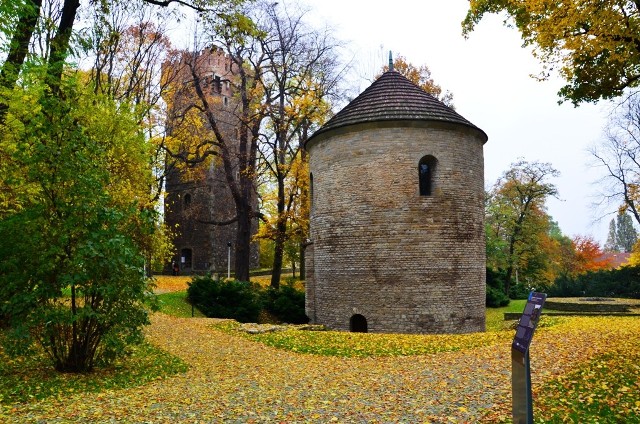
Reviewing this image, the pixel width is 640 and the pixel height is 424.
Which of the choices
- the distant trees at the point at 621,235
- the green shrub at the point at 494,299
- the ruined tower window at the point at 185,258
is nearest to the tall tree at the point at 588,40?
the green shrub at the point at 494,299

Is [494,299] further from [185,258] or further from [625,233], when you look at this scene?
[625,233]

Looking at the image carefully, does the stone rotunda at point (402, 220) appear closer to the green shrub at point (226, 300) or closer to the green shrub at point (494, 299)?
the green shrub at point (226, 300)

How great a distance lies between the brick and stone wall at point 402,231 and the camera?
15.7 metres

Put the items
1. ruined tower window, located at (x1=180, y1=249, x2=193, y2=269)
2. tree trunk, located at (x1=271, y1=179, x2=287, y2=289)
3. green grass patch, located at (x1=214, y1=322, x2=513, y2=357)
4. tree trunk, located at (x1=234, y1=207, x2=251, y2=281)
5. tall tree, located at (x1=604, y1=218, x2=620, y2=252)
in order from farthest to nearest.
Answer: tall tree, located at (x1=604, y1=218, x2=620, y2=252) → ruined tower window, located at (x1=180, y1=249, x2=193, y2=269) → tree trunk, located at (x1=271, y1=179, x2=287, y2=289) → tree trunk, located at (x1=234, y1=207, x2=251, y2=281) → green grass patch, located at (x1=214, y1=322, x2=513, y2=357)

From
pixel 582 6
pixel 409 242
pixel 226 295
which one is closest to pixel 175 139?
pixel 226 295

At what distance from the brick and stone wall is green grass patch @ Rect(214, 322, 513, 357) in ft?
7.00

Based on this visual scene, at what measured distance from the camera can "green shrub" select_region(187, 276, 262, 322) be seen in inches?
793

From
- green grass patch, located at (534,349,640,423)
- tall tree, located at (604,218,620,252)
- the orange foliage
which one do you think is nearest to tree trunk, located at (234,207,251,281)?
green grass patch, located at (534,349,640,423)

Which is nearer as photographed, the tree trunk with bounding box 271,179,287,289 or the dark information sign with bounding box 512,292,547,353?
the dark information sign with bounding box 512,292,547,353

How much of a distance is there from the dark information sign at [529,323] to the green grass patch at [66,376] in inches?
250

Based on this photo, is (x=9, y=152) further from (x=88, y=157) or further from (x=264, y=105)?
(x=264, y=105)

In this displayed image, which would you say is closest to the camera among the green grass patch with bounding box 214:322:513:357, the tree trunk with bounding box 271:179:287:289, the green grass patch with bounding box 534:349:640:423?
the green grass patch with bounding box 534:349:640:423

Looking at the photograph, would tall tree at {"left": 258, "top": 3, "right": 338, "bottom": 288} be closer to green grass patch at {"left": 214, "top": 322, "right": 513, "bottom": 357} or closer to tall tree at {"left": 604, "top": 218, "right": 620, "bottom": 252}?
green grass patch at {"left": 214, "top": 322, "right": 513, "bottom": 357}

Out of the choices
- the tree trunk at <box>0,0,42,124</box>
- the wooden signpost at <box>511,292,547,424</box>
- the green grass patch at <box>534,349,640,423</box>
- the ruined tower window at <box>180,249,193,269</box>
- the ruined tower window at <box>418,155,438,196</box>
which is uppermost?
the tree trunk at <box>0,0,42,124</box>
